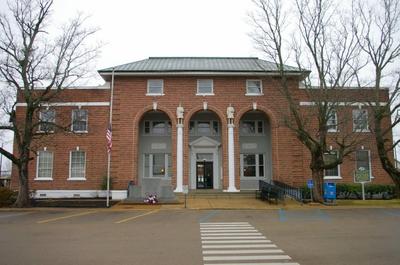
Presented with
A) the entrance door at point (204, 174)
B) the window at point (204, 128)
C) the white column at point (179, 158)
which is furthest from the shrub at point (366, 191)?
the white column at point (179, 158)

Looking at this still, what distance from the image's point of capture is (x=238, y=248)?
9055 mm

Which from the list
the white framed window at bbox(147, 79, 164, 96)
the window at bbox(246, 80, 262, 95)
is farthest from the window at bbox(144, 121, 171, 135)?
the window at bbox(246, 80, 262, 95)

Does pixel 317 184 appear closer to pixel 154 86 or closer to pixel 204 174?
pixel 204 174

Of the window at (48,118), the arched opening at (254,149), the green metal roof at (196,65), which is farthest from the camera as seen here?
the arched opening at (254,149)

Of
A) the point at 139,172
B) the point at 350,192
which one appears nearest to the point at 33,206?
the point at 139,172

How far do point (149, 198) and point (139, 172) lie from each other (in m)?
6.97

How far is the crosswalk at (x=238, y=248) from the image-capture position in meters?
7.65

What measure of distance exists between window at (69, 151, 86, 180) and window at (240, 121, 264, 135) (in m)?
13.0

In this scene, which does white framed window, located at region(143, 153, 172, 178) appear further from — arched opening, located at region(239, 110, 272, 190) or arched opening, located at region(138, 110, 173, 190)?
arched opening, located at region(239, 110, 272, 190)

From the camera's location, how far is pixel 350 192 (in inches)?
1045

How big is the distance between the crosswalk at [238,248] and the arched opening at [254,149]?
17401 millimetres

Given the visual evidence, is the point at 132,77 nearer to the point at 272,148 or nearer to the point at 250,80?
the point at 250,80

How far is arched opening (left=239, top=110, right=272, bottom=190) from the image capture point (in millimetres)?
30141

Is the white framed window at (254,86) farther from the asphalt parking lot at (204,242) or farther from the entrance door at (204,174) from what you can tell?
the asphalt parking lot at (204,242)
